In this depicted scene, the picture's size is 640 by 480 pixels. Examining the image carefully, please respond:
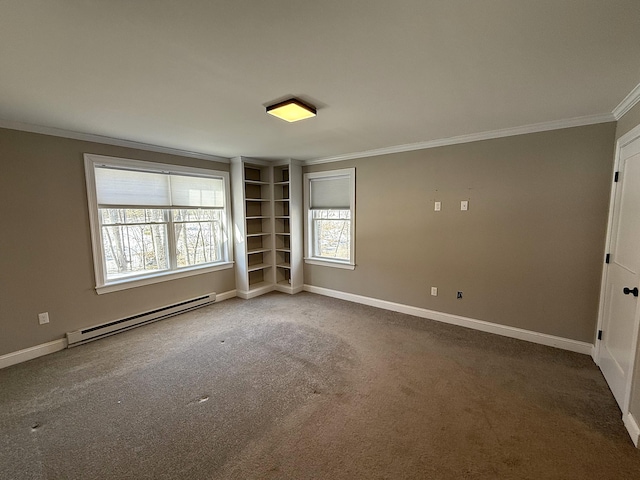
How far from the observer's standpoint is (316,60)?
5.47 ft

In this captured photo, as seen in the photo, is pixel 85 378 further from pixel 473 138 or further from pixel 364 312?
pixel 473 138

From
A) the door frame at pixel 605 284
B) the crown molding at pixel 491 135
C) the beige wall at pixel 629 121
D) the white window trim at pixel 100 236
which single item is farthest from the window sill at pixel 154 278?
the beige wall at pixel 629 121

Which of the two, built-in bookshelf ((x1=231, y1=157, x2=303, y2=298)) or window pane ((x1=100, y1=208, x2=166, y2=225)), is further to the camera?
built-in bookshelf ((x1=231, y1=157, x2=303, y2=298))

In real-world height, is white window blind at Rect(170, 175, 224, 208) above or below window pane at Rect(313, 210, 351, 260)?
above

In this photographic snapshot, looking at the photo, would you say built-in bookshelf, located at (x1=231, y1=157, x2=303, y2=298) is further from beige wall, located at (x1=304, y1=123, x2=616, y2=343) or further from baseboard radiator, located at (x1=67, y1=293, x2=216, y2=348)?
beige wall, located at (x1=304, y1=123, x2=616, y2=343)

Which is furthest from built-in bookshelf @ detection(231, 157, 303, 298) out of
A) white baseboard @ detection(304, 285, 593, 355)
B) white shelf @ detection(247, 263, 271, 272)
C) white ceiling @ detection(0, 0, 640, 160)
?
white ceiling @ detection(0, 0, 640, 160)

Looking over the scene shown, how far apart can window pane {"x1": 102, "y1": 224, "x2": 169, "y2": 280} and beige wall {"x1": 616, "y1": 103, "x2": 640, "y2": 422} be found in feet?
16.3

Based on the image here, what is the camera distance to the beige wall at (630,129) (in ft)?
5.98

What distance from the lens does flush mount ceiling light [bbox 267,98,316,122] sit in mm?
2229

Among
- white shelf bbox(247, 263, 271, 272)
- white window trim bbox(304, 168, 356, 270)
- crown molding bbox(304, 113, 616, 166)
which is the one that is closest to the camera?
crown molding bbox(304, 113, 616, 166)

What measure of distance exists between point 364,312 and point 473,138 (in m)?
2.74

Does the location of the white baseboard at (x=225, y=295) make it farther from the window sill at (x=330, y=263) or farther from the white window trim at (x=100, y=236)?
the window sill at (x=330, y=263)

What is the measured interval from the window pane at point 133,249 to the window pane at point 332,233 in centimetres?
250

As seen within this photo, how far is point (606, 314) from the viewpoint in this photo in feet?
8.45
